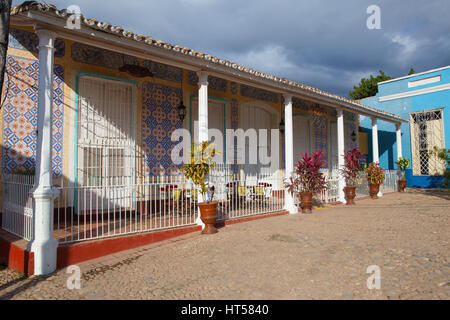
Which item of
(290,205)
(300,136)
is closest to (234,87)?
(300,136)

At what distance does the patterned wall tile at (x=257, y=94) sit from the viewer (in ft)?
29.3

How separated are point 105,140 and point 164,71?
6.60 ft

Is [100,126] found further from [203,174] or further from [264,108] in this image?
[264,108]

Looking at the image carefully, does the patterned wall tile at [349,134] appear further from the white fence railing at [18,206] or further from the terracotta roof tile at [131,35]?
the white fence railing at [18,206]

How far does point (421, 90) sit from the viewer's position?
1358 centimetres

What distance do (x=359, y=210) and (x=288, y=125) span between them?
9.05 feet

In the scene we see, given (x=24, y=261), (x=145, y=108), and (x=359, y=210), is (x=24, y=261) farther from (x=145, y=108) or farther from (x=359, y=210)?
(x=359, y=210)

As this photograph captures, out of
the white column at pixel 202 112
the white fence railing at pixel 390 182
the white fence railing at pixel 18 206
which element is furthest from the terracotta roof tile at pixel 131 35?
the white fence railing at pixel 390 182

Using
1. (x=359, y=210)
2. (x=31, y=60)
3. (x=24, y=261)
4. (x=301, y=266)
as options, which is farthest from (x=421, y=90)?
(x=24, y=261)

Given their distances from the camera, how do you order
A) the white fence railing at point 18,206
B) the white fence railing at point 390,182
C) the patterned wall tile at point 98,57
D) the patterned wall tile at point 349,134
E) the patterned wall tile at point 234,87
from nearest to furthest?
1. the white fence railing at point 18,206
2. the patterned wall tile at point 98,57
3. the patterned wall tile at point 234,87
4. the white fence railing at point 390,182
5. the patterned wall tile at point 349,134

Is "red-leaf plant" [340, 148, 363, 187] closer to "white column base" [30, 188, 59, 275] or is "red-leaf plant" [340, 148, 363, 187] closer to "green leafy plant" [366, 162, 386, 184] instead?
"green leafy plant" [366, 162, 386, 184]

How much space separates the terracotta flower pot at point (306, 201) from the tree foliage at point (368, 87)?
72.8ft

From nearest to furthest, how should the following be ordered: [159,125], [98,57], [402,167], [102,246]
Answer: [102,246] < [98,57] < [159,125] < [402,167]

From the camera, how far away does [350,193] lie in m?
9.27
